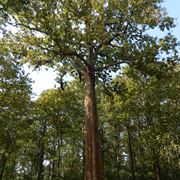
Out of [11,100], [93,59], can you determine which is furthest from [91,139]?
[11,100]

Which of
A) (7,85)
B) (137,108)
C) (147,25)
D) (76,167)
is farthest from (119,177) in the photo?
(147,25)

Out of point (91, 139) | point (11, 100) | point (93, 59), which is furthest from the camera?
point (11, 100)

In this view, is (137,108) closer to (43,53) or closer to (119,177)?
(43,53)

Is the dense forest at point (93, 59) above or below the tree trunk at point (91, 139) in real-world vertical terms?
above

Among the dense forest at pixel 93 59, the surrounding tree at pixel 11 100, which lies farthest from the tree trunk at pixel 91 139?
the surrounding tree at pixel 11 100

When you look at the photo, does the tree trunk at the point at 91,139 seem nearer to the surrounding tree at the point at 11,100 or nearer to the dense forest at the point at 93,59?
the dense forest at the point at 93,59

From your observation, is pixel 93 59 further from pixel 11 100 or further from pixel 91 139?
pixel 11 100

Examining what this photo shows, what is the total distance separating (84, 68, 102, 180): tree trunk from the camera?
11734 mm

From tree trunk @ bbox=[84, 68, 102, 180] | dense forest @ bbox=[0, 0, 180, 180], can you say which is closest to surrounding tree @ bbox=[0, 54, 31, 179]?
dense forest @ bbox=[0, 0, 180, 180]

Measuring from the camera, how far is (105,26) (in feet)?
52.1

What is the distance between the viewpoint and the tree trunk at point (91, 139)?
462 inches

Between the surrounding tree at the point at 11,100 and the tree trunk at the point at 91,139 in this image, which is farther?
the surrounding tree at the point at 11,100

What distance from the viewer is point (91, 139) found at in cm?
1257

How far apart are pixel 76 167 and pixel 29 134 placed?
9417 millimetres
